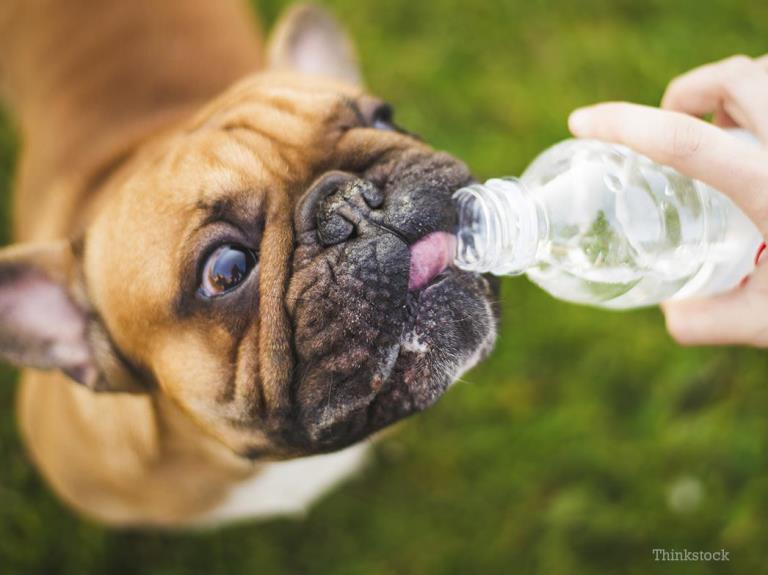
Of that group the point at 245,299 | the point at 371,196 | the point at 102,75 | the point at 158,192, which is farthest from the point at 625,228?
the point at 102,75

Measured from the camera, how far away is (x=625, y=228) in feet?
6.99

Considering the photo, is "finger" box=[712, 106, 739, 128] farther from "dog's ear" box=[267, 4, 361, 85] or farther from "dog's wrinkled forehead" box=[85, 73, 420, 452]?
"dog's ear" box=[267, 4, 361, 85]

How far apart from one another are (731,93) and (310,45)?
72.0 inches

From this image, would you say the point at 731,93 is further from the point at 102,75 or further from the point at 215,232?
the point at 102,75

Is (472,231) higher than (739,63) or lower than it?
lower

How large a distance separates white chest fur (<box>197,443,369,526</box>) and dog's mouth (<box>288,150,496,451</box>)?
0.97 metres

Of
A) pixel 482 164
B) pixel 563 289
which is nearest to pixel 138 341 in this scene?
pixel 563 289

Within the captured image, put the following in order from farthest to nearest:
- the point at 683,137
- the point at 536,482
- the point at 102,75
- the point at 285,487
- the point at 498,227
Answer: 1. the point at 536,482
2. the point at 102,75
3. the point at 285,487
4. the point at 498,227
5. the point at 683,137

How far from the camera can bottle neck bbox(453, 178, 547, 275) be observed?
1.88 meters

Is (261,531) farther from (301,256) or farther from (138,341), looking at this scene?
(301,256)

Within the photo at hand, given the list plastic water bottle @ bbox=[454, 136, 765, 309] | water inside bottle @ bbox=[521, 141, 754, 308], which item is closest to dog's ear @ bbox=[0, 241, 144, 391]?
plastic water bottle @ bbox=[454, 136, 765, 309]

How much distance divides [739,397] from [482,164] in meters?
1.87

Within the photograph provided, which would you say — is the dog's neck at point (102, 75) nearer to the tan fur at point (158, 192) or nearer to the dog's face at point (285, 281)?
the tan fur at point (158, 192)

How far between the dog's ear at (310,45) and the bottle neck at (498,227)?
1.36 metres
